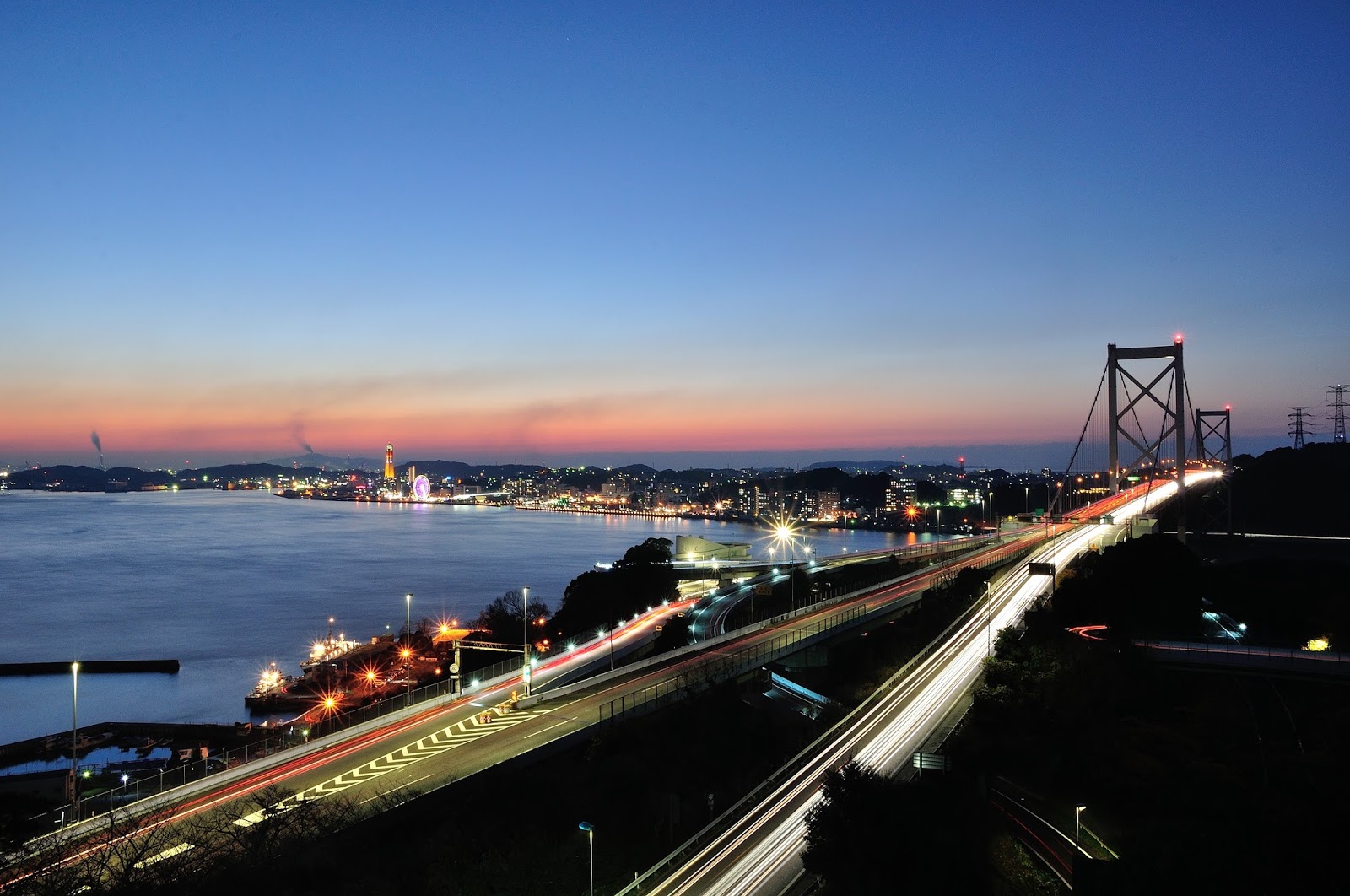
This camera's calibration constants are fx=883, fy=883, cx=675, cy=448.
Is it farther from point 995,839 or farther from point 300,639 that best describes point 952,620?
point 300,639

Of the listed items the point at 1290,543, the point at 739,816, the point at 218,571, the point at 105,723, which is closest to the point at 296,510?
the point at 218,571

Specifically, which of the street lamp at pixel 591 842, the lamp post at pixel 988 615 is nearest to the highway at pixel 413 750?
the street lamp at pixel 591 842

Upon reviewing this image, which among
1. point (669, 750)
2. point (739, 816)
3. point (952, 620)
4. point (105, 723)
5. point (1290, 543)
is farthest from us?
point (1290, 543)

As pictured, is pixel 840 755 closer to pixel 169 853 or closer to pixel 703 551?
pixel 169 853

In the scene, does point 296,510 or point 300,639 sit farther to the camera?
point 296,510

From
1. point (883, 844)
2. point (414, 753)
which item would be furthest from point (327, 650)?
point (883, 844)
